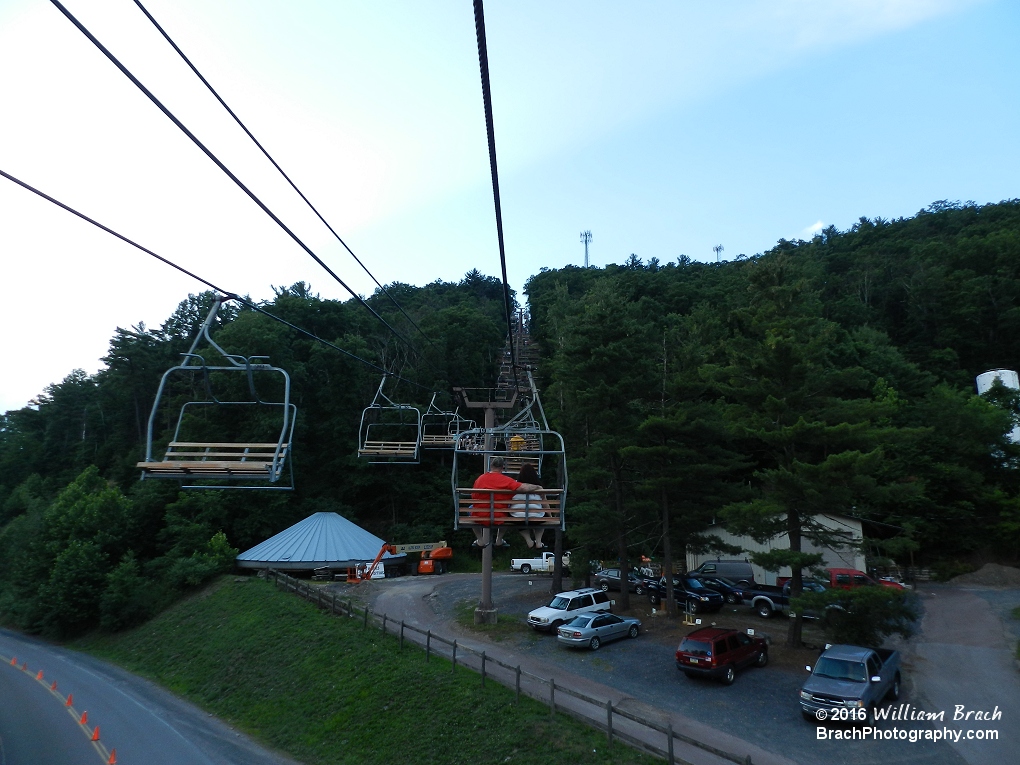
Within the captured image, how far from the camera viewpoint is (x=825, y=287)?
62.4 m

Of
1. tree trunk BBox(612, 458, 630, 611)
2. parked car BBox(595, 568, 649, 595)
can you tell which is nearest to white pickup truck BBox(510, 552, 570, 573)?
parked car BBox(595, 568, 649, 595)

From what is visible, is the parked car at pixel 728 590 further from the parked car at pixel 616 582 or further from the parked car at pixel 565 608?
the parked car at pixel 565 608

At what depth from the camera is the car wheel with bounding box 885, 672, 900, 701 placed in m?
13.0

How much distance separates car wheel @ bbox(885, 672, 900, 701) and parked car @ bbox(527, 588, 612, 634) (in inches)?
337

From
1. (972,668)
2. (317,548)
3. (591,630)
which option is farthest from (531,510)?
(317,548)

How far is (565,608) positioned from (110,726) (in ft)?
46.4

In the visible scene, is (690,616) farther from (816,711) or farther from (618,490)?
(816,711)

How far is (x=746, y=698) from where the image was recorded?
1366cm

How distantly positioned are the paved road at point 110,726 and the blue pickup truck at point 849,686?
40.3ft

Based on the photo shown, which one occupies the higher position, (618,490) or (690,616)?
(618,490)

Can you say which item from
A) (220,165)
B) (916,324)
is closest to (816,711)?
(220,165)

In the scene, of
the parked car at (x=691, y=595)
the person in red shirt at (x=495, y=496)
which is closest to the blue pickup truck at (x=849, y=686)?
the person in red shirt at (x=495, y=496)

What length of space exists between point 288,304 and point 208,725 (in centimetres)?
4162

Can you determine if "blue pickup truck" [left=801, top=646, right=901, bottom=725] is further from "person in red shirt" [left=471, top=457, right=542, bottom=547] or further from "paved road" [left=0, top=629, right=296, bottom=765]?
"paved road" [left=0, top=629, right=296, bottom=765]
